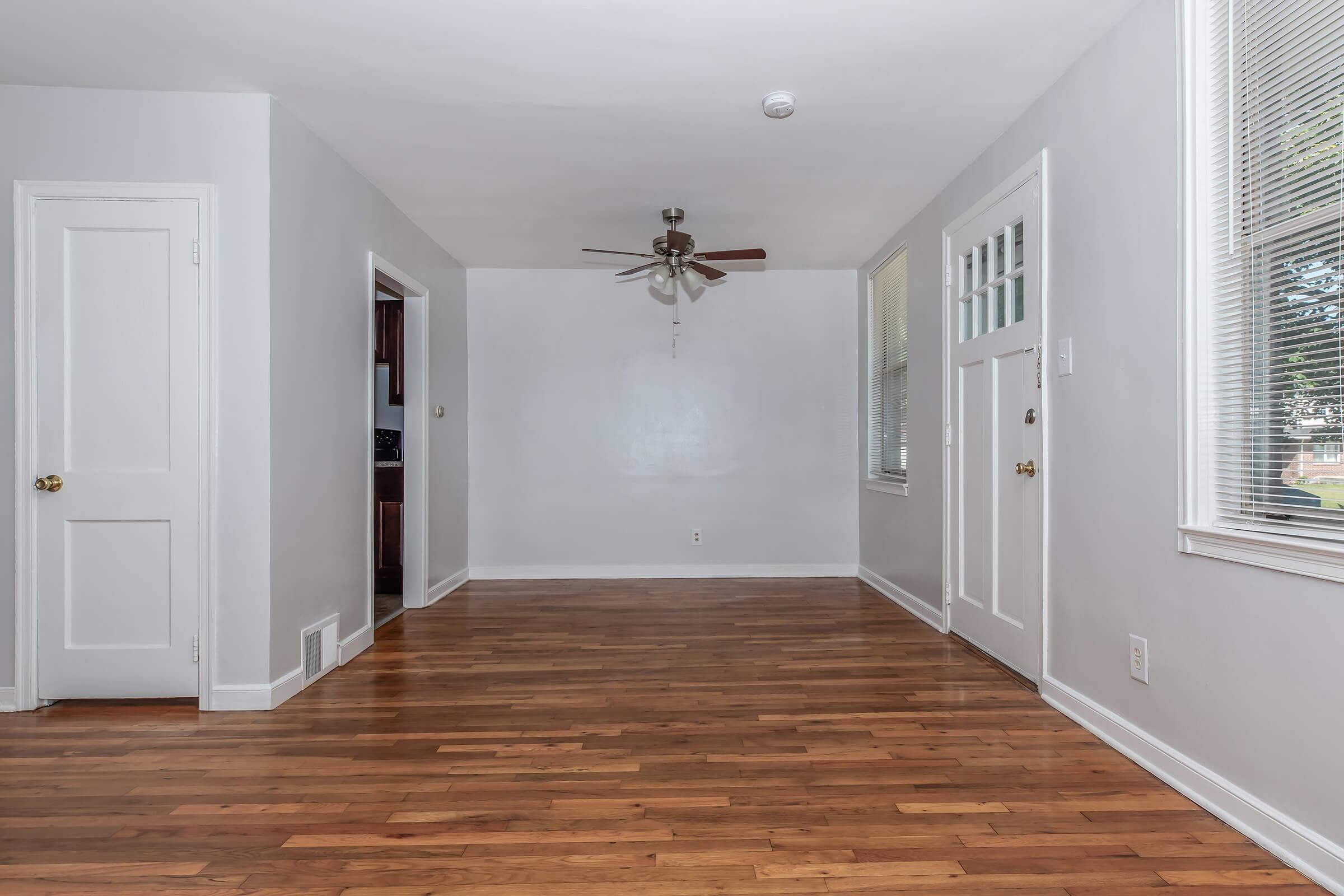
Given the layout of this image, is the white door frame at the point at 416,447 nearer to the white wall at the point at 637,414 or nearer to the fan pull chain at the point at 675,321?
the white wall at the point at 637,414

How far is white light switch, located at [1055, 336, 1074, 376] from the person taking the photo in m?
2.85

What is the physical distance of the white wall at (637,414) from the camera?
5996mm

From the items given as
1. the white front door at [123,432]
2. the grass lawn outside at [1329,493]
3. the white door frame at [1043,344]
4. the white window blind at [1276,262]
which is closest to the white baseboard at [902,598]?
the white door frame at [1043,344]

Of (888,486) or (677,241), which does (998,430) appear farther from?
(677,241)

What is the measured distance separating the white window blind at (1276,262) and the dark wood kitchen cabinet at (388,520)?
4.88m

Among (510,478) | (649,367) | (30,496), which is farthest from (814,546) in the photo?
(30,496)

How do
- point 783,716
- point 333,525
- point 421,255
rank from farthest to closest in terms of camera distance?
1. point 421,255
2. point 333,525
3. point 783,716

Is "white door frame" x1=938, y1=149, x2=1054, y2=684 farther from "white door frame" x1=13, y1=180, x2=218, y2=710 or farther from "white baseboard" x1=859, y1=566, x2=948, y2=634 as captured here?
"white door frame" x1=13, y1=180, x2=218, y2=710

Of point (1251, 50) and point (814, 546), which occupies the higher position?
point (1251, 50)

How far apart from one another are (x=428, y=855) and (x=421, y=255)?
156 inches

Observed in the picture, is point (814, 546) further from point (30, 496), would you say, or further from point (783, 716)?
point (30, 496)

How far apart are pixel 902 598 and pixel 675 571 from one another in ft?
6.16

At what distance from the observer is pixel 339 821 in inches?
82.0

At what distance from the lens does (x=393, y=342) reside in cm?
524
